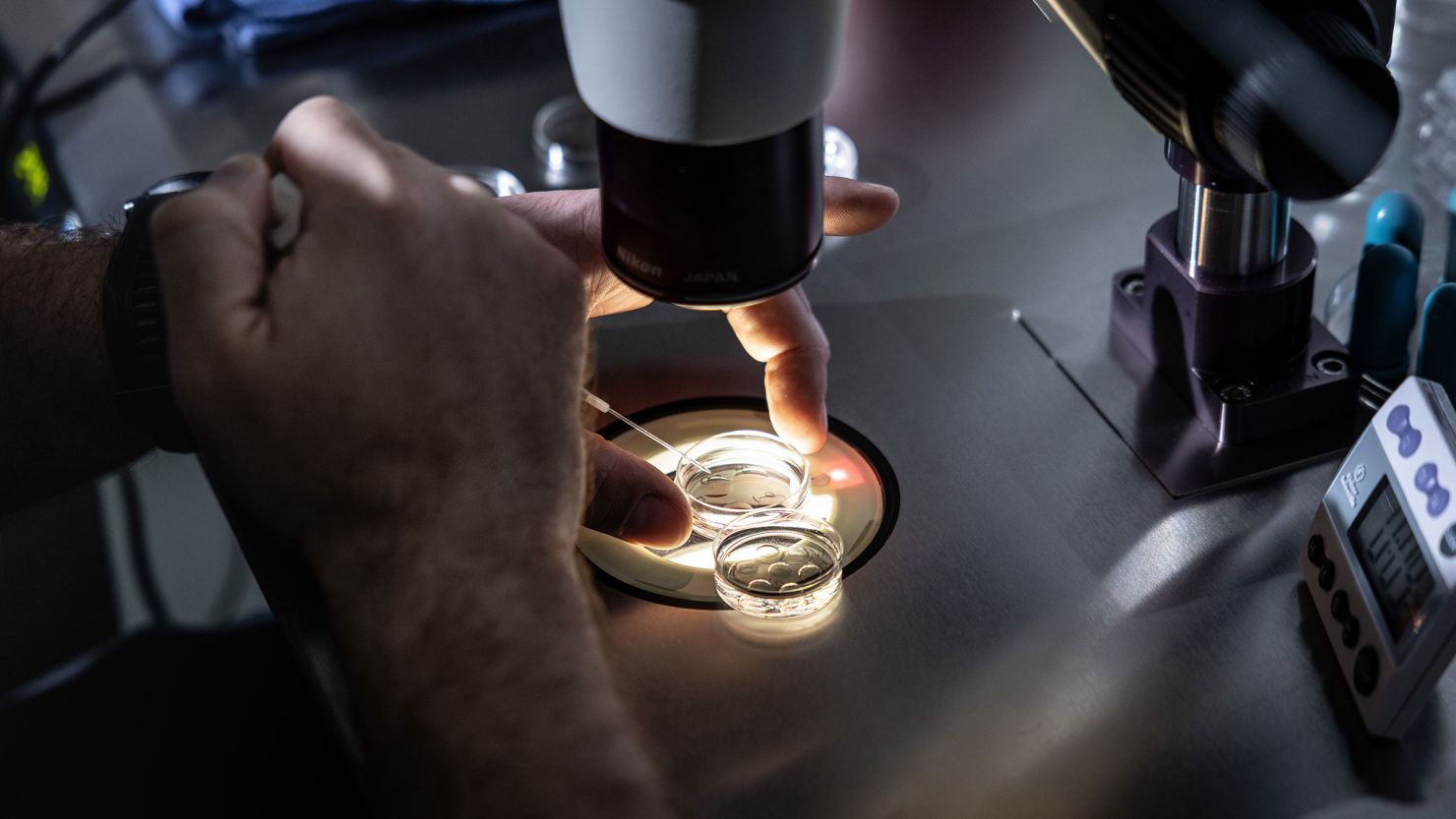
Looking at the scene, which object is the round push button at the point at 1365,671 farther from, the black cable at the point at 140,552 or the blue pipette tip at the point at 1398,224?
the black cable at the point at 140,552

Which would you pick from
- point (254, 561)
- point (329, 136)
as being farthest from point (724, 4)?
point (254, 561)

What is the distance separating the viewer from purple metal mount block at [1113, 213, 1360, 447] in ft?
2.78

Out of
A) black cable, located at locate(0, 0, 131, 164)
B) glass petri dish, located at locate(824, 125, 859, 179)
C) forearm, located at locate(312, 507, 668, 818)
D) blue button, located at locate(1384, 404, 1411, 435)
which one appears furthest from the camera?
black cable, located at locate(0, 0, 131, 164)

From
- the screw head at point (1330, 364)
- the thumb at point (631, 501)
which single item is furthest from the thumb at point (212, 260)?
the screw head at point (1330, 364)

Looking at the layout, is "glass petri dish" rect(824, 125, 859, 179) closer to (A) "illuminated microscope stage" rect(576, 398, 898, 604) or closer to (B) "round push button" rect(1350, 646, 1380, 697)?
(A) "illuminated microscope stage" rect(576, 398, 898, 604)

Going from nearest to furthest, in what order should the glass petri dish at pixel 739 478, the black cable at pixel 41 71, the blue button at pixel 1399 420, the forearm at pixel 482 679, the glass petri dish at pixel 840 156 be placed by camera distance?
the forearm at pixel 482 679, the blue button at pixel 1399 420, the glass petri dish at pixel 739 478, the glass petri dish at pixel 840 156, the black cable at pixel 41 71

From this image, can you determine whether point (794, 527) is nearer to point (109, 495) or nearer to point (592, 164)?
point (592, 164)

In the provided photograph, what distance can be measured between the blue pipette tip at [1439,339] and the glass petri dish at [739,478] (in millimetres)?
375

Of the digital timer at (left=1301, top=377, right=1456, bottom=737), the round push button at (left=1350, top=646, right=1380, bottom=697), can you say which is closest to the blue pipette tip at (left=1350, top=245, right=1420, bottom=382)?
the digital timer at (left=1301, top=377, right=1456, bottom=737)

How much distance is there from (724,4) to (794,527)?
380mm

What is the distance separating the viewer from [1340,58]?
0.59m

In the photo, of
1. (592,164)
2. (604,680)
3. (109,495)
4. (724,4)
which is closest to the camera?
(724,4)

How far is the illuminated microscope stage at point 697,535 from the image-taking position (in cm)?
82

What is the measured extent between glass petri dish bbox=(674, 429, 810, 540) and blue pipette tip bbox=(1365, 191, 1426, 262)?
40 cm
